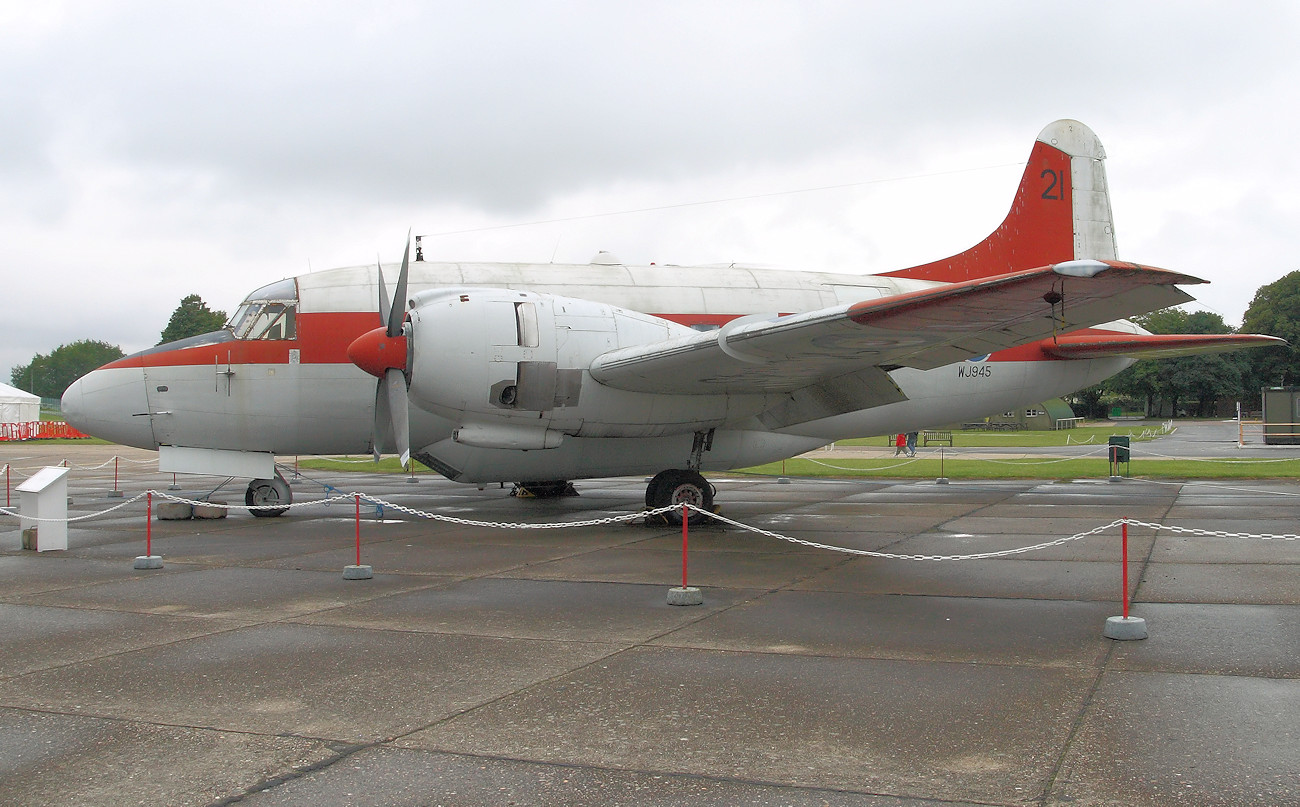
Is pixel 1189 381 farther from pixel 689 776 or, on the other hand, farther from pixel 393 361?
pixel 689 776

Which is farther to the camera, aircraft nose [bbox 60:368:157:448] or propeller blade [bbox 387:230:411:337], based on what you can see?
aircraft nose [bbox 60:368:157:448]

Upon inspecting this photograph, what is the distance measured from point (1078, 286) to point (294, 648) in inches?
268

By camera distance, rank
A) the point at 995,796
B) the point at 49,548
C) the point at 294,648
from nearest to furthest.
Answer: the point at 995,796 < the point at 294,648 < the point at 49,548

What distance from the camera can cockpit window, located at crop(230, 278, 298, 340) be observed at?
581 inches

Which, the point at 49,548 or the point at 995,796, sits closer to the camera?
the point at 995,796

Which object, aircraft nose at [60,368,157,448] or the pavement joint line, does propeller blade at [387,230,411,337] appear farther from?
the pavement joint line

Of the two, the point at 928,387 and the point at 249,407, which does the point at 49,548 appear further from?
the point at 928,387

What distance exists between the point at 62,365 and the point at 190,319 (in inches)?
2828

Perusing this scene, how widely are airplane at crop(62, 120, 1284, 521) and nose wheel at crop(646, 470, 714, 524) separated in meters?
0.03

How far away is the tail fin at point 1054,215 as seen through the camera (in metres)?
16.9

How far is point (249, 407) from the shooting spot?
579 inches

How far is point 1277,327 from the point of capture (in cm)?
8712

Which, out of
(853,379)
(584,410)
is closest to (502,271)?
(584,410)

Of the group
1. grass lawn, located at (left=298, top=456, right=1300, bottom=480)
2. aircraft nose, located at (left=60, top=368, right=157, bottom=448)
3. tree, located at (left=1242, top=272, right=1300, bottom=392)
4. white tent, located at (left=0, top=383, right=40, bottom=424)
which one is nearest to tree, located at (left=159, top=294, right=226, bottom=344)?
white tent, located at (left=0, top=383, right=40, bottom=424)
